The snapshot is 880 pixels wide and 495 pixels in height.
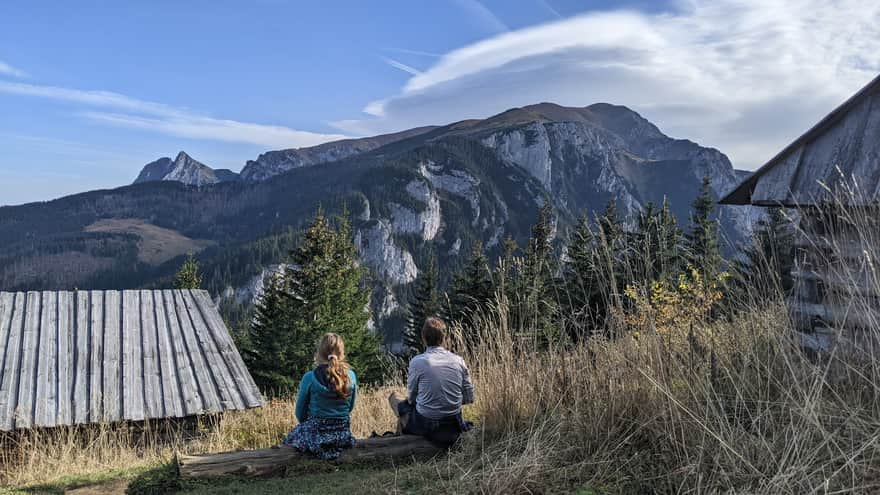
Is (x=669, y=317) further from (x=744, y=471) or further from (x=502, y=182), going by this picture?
(x=502, y=182)

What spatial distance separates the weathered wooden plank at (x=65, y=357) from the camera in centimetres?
846

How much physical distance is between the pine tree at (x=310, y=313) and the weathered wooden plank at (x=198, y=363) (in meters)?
13.1

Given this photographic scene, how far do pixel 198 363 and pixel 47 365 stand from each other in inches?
89.1

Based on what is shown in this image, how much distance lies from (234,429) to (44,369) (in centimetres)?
338

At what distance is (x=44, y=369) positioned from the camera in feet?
29.9

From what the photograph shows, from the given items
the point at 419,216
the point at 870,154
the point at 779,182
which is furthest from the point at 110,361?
the point at 419,216

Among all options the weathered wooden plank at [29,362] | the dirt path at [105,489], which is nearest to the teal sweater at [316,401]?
the dirt path at [105,489]

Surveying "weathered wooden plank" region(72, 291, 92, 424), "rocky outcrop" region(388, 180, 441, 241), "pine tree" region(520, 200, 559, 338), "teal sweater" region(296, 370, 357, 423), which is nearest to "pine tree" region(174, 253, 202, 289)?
"weathered wooden plank" region(72, 291, 92, 424)

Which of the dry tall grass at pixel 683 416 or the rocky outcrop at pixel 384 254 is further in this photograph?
the rocky outcrop at pixel 384 254

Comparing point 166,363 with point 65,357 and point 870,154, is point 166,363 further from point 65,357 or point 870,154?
point 870,154

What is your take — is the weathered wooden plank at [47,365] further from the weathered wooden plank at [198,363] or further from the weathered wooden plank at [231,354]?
the weathered wooden plank at [231,354]

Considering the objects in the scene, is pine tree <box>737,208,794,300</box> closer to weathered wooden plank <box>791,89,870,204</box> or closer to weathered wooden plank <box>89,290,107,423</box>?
weathered wooden plank <box>791,89,870,204</box>

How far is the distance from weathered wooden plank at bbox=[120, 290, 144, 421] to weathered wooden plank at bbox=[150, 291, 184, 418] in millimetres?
296

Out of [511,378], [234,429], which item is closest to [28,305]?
[234,429]
